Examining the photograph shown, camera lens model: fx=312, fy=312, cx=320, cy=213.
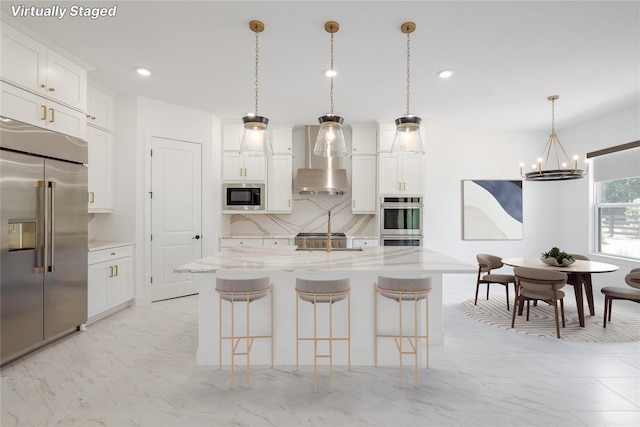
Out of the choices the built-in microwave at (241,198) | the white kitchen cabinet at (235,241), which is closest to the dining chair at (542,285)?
the white kitchen cabinet at (235,241)

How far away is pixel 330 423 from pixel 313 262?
108 centimetres

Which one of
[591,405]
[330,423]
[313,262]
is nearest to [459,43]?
[313,262]

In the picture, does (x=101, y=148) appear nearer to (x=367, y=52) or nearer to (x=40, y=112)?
(x=40, y=112)

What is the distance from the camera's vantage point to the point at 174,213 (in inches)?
176

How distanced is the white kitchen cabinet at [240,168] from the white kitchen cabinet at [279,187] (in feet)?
0.53

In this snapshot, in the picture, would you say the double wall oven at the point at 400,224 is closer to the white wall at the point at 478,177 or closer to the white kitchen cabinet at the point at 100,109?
the white wall at the point at 478,177

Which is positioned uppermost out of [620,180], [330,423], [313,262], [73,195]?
[620,180]

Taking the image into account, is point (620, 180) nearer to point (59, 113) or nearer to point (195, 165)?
point (195, 165)

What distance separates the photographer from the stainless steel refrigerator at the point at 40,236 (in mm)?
2486

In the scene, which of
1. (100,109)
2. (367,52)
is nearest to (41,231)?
(100,109)

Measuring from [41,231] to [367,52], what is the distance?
133 inches

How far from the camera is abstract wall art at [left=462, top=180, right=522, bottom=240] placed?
573 centimetres

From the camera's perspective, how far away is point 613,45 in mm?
2869

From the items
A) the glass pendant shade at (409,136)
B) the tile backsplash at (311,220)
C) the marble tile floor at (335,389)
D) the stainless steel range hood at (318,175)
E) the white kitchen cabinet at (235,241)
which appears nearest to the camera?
the marble tile floor at (335,389)
